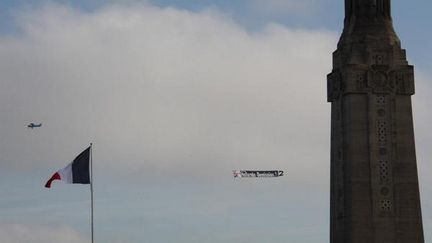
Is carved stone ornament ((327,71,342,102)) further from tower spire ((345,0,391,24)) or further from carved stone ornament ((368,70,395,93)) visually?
tower spire ((345,0,391,24))

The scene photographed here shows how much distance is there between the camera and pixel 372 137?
9169cm

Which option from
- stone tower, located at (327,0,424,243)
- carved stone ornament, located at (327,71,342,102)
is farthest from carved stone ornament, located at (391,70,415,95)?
carved stone ornament, located at (327,71,342,102)

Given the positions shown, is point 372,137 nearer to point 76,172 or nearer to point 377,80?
point 377,80

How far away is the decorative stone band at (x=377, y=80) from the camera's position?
92688 mm

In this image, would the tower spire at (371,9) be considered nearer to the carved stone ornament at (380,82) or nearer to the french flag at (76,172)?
the carved stone ornament at (380,82)

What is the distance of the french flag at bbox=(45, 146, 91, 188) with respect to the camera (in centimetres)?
6850

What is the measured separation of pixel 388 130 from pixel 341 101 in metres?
5.11

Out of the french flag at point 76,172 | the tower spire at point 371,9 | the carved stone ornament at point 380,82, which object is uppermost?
the tower spire at point 371,9

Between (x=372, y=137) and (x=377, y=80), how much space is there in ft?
17.7

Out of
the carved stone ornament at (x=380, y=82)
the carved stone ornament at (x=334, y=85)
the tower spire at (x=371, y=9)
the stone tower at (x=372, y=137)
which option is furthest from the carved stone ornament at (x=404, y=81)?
the tower spire at (x=371, y=9)

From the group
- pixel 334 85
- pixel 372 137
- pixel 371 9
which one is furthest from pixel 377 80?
pixel 371 9

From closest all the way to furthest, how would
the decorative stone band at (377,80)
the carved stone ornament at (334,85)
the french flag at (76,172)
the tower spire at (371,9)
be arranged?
the french flag at (76,172)
the decorative stone band at (377,80)
the carved stone ornament at (334,85)
the tower spire at (371,9)

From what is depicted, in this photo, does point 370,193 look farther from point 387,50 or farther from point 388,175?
point 387,50

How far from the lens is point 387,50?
93750 millimetres
